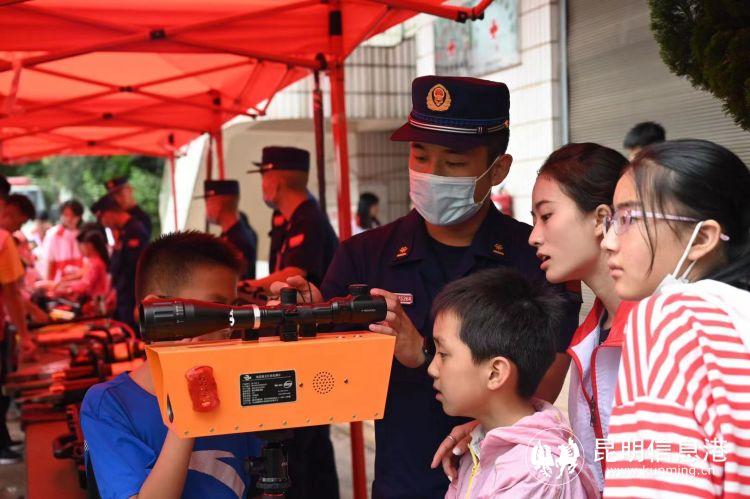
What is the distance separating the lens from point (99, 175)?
2822cm

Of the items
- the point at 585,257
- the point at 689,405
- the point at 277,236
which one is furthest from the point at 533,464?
the point at 277,236

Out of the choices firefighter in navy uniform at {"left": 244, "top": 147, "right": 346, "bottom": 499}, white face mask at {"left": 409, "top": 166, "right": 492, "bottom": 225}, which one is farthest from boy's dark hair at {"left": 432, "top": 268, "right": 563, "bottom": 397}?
firefighter in navy uniform at {"left": 244, "top": 147, "right": 346, "bottom": 499}

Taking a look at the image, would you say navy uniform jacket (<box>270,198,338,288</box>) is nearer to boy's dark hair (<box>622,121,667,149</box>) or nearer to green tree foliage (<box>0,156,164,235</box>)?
boy's dark hair (<box>622,121,667,149</box>)

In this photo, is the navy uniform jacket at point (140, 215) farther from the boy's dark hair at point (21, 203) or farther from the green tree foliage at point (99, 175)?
the green tree foliage at point (99, 175)

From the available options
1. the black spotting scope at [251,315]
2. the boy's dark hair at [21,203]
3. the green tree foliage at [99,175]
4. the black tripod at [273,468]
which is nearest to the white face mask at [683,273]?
the black spotting scope at [251,315]

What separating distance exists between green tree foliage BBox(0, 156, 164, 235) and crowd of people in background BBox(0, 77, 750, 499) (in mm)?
25671

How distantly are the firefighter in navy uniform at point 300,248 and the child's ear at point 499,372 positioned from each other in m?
2.09

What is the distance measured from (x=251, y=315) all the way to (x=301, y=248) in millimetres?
3062

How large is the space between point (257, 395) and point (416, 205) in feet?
3.28

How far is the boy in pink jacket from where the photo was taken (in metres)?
1.71

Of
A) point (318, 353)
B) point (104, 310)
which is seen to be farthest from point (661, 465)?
point (104, 310)

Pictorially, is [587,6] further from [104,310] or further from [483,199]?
[483,199]

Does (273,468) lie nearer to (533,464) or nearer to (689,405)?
(533,464)

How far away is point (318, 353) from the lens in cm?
152
